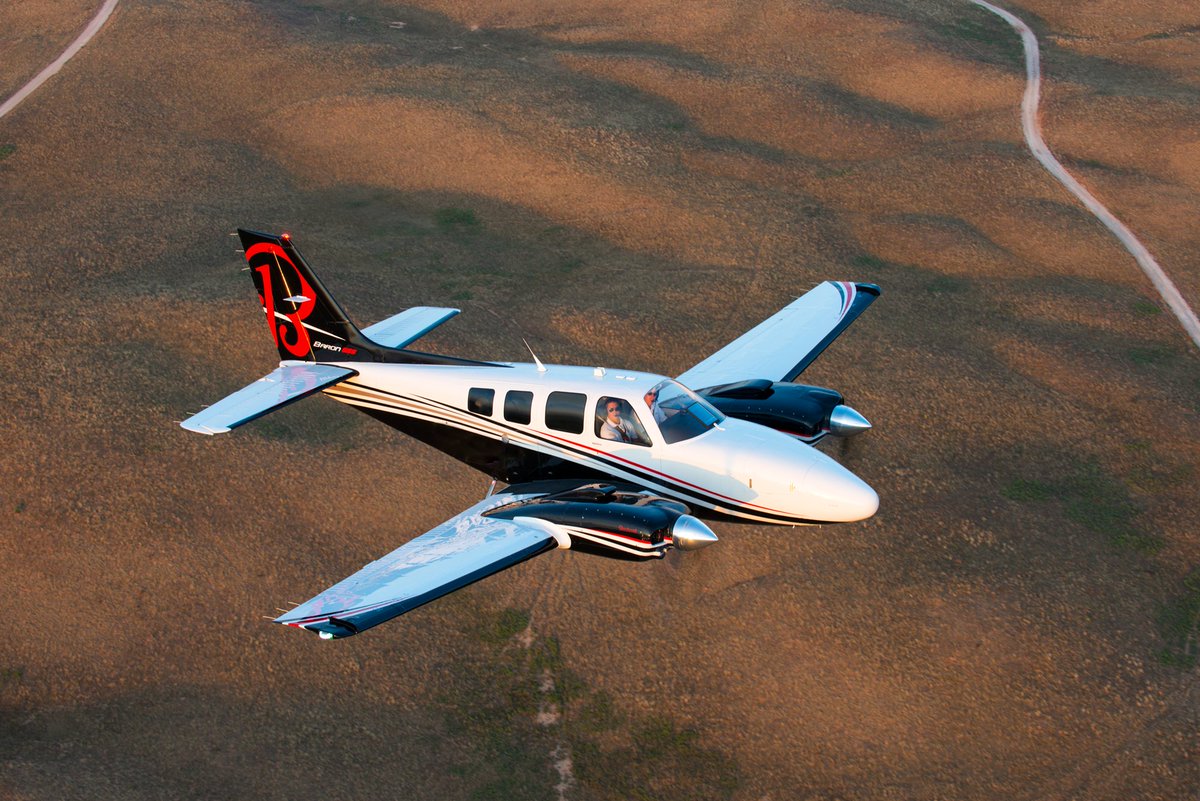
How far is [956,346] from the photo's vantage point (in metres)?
32.6

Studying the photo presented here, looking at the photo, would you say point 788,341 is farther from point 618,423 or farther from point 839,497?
point 839,497

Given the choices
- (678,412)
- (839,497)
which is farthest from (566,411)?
(839,497)

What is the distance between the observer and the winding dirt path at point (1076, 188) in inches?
1409

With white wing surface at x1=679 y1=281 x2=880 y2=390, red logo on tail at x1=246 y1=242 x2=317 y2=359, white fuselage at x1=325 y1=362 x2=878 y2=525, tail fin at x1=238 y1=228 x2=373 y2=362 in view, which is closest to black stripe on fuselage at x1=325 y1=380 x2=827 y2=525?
white fuselage at x1=325 y1=362 x2=878 y2=525

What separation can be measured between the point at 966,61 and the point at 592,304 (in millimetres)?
32205

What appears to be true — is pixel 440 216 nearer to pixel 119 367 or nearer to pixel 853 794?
pixel 119 367

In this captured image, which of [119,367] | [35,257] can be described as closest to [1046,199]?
[119,367]

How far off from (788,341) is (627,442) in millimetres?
7363

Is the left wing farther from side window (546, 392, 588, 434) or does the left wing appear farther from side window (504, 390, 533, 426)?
side window (504, 390, 533, 426)

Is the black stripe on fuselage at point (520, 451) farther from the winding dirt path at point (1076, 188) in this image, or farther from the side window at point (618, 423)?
the winding dirt path at point (1076, 188)

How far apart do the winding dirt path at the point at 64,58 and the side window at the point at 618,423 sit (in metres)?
41.3

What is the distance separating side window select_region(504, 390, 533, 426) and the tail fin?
4201mm

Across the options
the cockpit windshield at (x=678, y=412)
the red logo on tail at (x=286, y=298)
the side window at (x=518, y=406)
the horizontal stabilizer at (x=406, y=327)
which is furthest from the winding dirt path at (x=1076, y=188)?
the red logo on tail at (x=286, y=298)

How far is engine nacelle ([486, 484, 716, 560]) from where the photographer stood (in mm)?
17766
